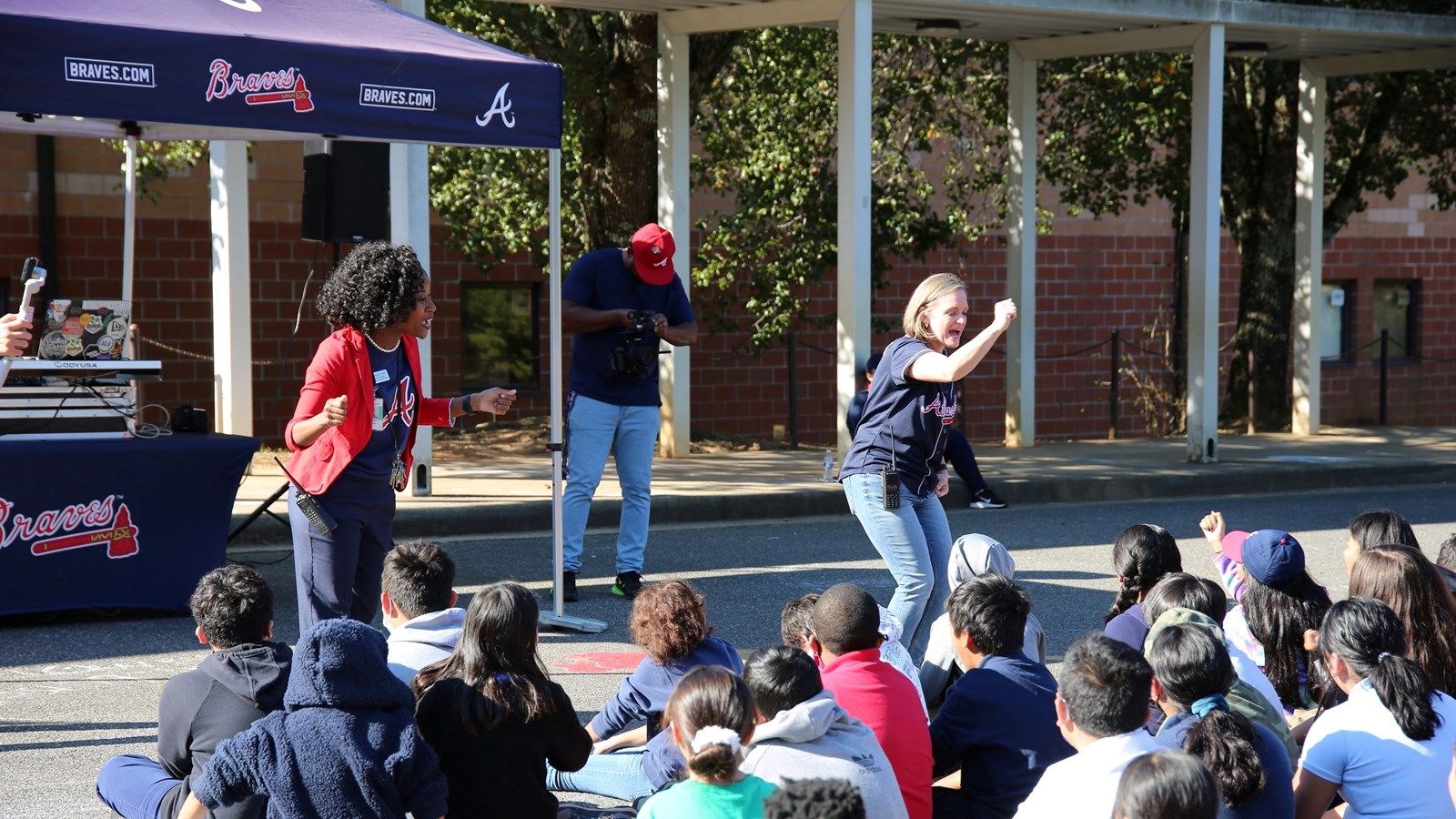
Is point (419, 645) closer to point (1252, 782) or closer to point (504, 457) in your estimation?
point (1252, 782)

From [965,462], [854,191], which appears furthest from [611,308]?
[854,191]

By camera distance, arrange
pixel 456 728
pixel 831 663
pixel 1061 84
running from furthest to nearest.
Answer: pixel 1061 84
pixel 831 663
pixel 456 728

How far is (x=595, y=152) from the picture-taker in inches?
579

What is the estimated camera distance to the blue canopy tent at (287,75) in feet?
20.5

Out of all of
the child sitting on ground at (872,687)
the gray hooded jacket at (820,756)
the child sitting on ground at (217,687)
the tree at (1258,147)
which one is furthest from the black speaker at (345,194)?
the tree at (1258,147)

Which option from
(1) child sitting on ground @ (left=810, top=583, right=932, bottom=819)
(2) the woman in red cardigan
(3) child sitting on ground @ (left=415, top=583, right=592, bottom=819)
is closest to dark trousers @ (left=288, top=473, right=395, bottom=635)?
(2) the woman in red cardigan

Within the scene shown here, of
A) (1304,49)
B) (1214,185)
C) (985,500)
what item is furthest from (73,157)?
(1304,49)

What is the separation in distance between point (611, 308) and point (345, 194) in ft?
8.61

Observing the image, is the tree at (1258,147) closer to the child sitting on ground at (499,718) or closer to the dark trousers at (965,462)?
the dark trousers at (965,462)

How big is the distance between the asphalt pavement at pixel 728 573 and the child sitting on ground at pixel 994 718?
224 centimetres

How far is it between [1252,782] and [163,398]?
Answer: 1398 centimetres

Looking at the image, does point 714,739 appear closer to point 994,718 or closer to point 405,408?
point 994,718

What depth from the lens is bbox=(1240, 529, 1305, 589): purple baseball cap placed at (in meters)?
5.03

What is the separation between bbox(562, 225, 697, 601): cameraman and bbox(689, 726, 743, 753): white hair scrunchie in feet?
15.7
